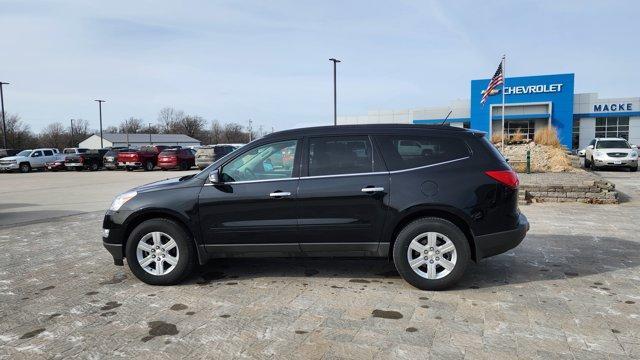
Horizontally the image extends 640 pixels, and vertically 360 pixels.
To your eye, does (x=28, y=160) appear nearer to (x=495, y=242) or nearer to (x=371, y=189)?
(x=371, y=189)

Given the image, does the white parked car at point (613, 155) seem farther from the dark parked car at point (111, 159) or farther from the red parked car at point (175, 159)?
the dark parked car at point (111, 159)

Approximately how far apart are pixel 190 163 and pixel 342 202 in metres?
26.6

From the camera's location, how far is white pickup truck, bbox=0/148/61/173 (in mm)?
32219

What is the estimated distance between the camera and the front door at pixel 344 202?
16.1 feet

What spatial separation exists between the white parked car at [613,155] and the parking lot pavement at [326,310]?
16.5 m

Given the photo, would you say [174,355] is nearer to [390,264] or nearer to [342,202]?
[342,202]

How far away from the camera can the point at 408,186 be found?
4.86 metres

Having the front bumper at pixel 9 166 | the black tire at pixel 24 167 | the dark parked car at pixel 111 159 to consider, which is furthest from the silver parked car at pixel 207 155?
the front bumper at pixel 9 166

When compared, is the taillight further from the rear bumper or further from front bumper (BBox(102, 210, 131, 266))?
front bumper (BBox(102, 210, 131, 266))

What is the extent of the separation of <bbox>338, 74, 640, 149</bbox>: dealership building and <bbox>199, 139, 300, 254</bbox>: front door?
4074 centimetres

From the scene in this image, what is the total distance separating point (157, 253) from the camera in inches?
206

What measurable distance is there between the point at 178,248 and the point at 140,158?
26643mm

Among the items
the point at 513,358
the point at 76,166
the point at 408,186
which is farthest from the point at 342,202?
the point at 76,166

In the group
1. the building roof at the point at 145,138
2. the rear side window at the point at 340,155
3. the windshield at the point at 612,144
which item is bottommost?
the rear side window at the point at 340,155
